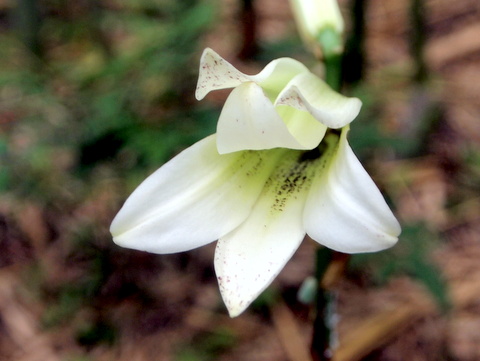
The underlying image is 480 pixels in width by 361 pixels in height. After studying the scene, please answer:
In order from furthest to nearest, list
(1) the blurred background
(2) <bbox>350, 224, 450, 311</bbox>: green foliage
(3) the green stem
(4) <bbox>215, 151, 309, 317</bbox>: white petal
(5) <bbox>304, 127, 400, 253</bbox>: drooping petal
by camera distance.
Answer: (1) the blurred background
(2) <bbox>350, 224, 450, 311</bbox>: green foliage
(3) the green stem
(4) <bbox>215, 151, 309, 317</bbox>: white petal
(5) <bbox>304, 127, 400, 253</bbox>: drooping petal

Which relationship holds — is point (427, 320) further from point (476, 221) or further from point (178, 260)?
point (178, 260)

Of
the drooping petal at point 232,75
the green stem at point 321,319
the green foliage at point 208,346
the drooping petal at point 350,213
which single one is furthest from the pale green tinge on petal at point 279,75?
the green foliage at point 208,346

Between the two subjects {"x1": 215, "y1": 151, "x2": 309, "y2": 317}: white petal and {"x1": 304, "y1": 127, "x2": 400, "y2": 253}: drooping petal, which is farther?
{"x1": 215, "y1": 151, "x2": 309, "y2": 317}: white petal

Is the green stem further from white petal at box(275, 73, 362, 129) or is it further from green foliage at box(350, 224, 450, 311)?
green foliage at box(350, 224, 450, 311)

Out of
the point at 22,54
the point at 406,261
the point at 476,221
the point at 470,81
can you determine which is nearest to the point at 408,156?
the point at 476,221

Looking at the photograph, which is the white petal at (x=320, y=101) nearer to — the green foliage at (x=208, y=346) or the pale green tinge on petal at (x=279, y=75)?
the pale green tinge on petal at (x=279, y=75)

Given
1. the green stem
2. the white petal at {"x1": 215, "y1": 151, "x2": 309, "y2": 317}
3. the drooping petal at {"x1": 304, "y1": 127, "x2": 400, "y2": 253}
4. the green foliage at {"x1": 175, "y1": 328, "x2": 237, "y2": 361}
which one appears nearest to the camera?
the drooping petal at {"x1": 304, "y1": 127, "x2": 400, "y2": 253}

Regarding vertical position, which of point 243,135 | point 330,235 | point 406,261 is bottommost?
point 406,261

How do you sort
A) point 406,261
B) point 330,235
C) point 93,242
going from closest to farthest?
point 330,235 < point 406,261 < point 93,242

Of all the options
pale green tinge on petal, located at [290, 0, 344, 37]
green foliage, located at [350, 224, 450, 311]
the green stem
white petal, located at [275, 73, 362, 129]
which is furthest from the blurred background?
white petal, located at [275, 73, 362, 129]
